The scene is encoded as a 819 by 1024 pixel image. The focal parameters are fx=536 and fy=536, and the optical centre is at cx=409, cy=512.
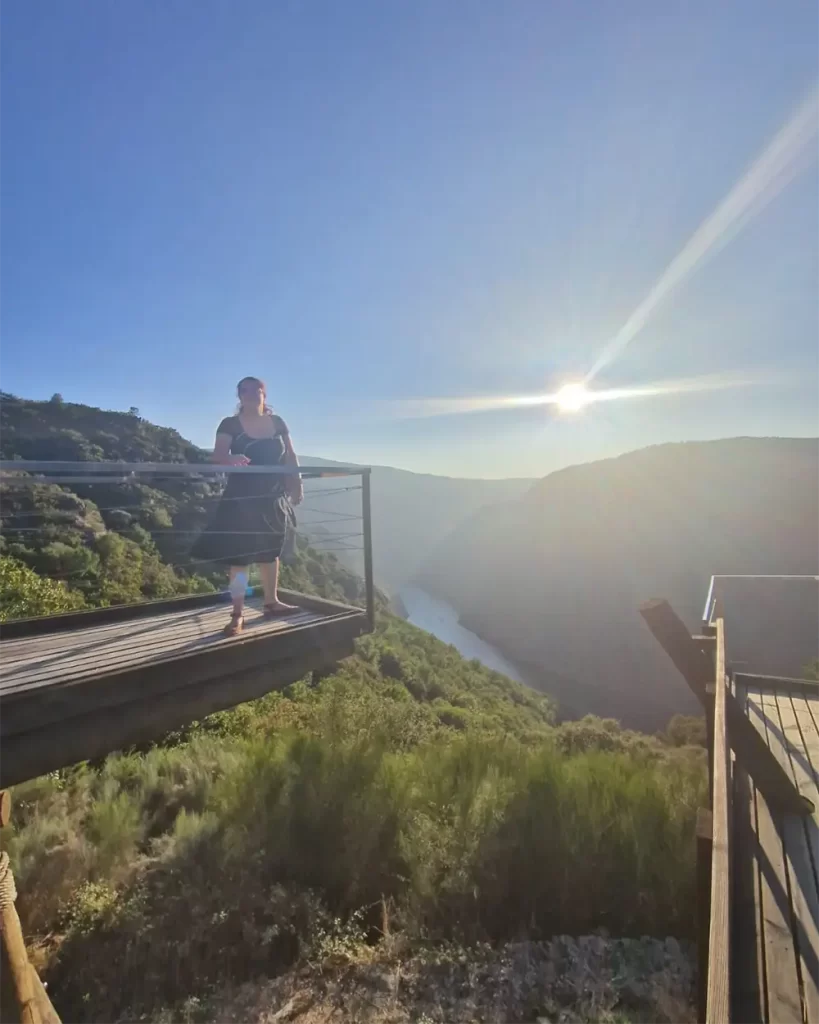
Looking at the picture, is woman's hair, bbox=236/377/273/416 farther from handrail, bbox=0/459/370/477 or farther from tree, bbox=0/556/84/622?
tree, bbox=0/556/84/622

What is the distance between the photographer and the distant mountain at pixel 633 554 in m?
39.0

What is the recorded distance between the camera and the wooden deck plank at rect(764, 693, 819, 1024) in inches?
60.2

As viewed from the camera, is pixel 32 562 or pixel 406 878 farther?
pixel 32 562

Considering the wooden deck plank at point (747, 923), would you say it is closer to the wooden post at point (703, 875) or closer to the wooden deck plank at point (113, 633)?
the wooden post at point (703, 875)

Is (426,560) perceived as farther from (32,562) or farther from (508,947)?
(508,947)

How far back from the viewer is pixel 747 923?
69.2 inches

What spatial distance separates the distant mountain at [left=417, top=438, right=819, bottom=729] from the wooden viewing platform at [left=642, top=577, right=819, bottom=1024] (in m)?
33.8

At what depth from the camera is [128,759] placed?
4762 mm

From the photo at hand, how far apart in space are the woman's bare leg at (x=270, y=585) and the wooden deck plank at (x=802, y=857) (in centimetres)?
265

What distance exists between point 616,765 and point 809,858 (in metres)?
2.01

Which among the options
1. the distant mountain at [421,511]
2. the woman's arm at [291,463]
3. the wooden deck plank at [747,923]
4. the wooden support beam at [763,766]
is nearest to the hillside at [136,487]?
the woman's arm at [291,463]

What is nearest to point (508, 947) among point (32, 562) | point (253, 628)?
point (253, 628)

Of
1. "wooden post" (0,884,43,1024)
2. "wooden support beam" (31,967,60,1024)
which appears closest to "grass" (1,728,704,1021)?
"wooden support beam" (31,967,60,1024)

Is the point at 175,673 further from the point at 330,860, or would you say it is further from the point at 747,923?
the point at 747,923
